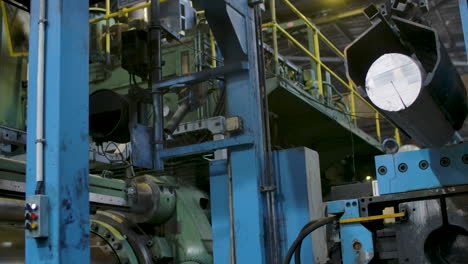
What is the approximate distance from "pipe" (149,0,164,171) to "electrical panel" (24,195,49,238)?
2154 millimetres

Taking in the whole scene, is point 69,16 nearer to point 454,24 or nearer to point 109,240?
point 109,240

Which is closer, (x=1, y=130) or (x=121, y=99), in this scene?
(x=1, y=130)

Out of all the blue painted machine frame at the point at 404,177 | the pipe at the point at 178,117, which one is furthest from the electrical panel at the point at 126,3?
the blue painted machine frame at the point at 404,177

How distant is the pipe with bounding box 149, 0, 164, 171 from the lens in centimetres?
530

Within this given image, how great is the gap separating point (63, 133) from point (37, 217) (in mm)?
505

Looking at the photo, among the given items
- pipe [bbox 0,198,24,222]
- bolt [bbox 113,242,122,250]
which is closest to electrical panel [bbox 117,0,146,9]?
pipe [bbox 0,198,24,222]

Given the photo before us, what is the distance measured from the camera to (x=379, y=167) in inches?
132

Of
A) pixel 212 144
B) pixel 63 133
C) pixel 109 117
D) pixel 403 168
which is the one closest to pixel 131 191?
pixel 109 117

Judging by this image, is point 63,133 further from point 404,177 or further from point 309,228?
point 404,177

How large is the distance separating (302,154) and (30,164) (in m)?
2.36

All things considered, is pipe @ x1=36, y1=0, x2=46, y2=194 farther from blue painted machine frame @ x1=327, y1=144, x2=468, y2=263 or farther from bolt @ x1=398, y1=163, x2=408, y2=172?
bolt @ x1=398, y1=163, x2=408, y2=172

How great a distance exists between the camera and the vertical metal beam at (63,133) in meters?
A: 3.17

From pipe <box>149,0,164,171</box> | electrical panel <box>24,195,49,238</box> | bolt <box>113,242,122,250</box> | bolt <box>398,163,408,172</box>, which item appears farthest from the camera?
bolt <box>113,242,122,250</box>

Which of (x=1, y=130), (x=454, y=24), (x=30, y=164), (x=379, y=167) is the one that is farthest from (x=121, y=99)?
(x=454, y=24)
